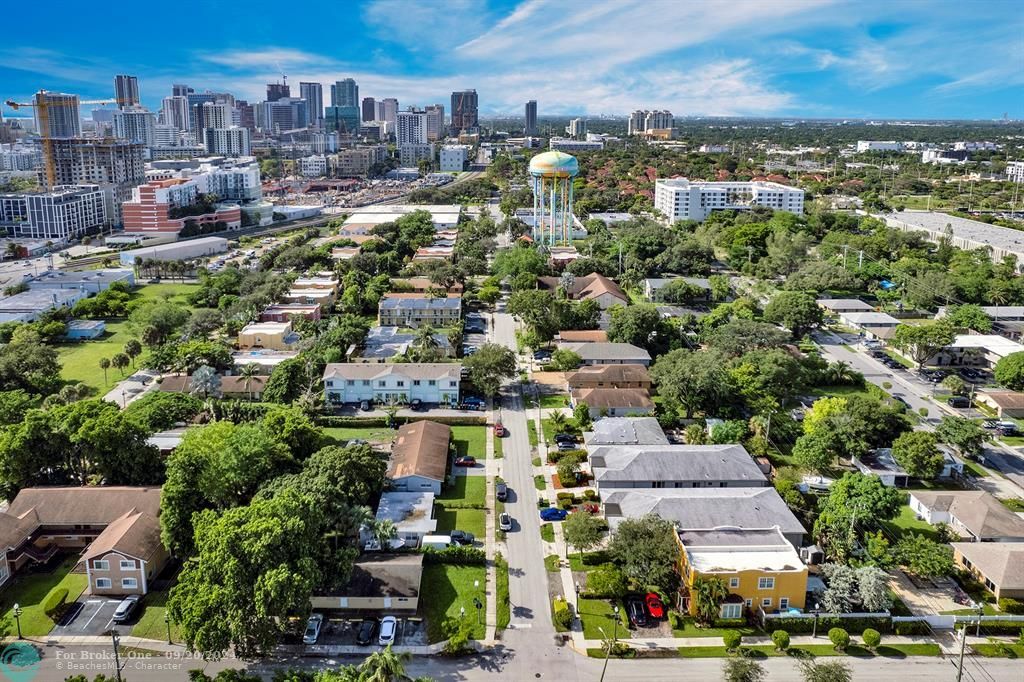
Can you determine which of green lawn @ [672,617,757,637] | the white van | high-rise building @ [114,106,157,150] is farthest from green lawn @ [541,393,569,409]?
high-rise building @ [114,106,157,150]

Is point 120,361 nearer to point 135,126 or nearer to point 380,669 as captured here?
point 380,669

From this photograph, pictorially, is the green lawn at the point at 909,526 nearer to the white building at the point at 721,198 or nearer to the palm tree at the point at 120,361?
the palm tree at the point at 120,361

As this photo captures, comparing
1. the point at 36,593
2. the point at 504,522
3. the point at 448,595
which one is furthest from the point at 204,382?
the point at 448,595

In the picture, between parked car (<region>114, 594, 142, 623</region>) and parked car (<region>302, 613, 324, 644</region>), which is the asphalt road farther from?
parked car (<region>114, 594, 142, 623</region>)

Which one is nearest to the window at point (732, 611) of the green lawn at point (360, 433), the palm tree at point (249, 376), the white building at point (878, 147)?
the green lawn at point (360, 433)

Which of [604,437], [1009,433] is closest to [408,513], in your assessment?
[604,437]

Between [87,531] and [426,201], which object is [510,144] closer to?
[426,201]
